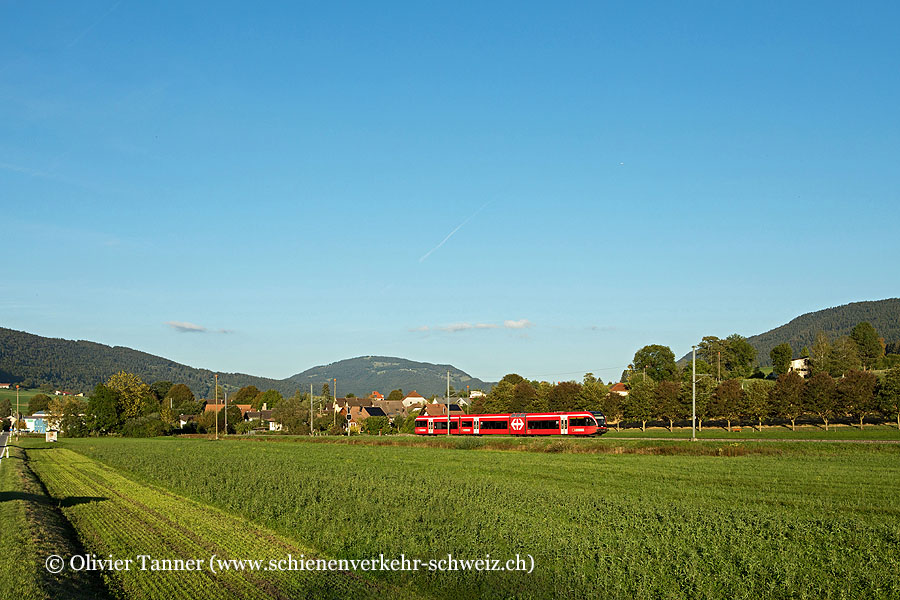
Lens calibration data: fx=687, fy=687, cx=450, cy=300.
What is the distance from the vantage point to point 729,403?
88.9 metres

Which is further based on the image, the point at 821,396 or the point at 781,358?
the point at 781,358

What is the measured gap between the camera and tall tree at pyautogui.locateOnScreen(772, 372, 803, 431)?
8506 cm

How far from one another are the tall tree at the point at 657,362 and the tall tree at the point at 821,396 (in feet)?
218

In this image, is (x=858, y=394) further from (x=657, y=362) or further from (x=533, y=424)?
(x=657, y=362)

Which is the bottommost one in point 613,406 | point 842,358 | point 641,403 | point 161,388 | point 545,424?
point 545,424

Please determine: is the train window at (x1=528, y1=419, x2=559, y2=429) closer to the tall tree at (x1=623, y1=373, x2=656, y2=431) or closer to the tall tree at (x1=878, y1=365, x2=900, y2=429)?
the tall tree at (x1=623, y1=373, x2=656, y2=431)

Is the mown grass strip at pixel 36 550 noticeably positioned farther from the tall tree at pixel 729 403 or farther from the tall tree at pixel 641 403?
the tall tree at pixel 641 403

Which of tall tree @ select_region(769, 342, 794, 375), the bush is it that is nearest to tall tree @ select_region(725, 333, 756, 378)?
tall tree @ select_region(769, 342, 794, 375)

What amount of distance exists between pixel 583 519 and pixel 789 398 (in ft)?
249

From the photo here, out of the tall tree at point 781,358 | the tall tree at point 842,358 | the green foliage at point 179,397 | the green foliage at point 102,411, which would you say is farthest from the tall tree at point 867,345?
the green foliage at point 179,397

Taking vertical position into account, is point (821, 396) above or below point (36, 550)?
above

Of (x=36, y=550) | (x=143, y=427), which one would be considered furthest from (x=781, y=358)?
(x=36, y=550)

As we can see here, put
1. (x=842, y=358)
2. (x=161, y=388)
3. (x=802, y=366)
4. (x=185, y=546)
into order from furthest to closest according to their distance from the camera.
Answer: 1. (x=161, y=388)
2. (x=802, y=366)
3. (x=842, y=358)
4. (x=185, y=546)

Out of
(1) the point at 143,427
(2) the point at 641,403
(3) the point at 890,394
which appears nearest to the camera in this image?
(3) the point at 890,394
